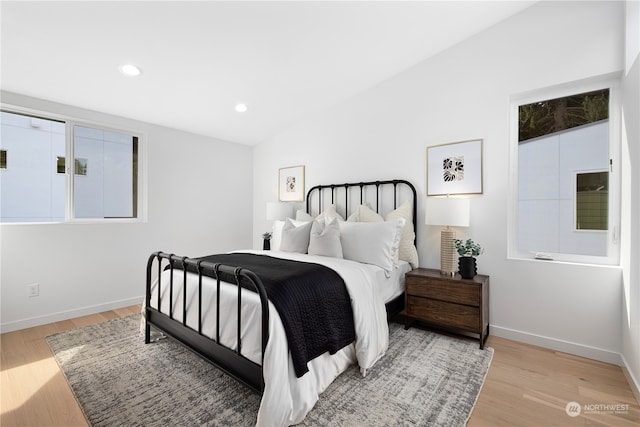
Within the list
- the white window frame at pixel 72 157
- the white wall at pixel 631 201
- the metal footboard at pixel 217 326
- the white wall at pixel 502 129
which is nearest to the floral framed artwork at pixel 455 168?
the white wall at pixel 502 129

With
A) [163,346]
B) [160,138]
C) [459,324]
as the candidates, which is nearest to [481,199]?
[459,324]

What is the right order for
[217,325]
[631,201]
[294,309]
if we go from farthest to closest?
[631,201]
[217,325]
[294,309]

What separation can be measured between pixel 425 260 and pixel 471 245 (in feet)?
1.98

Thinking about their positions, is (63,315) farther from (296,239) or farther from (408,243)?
(408,243)

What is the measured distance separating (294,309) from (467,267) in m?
1.68

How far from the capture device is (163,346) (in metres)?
2.48

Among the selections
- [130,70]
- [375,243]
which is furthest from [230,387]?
[130,70]

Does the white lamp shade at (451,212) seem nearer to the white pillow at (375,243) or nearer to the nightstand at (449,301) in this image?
the white pillow at (375,243)

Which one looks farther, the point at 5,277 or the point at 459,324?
the point at 5,277

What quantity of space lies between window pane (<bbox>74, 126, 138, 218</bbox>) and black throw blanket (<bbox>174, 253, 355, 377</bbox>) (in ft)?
6.40

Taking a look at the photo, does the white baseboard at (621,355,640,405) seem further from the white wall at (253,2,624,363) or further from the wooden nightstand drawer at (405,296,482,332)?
the wooden nightstand drawer at (405,296,482,332)

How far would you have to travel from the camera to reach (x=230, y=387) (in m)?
1.92

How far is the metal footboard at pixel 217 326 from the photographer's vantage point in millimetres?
1603

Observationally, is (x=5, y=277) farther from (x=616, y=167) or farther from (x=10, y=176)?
(x=616, y=167)
